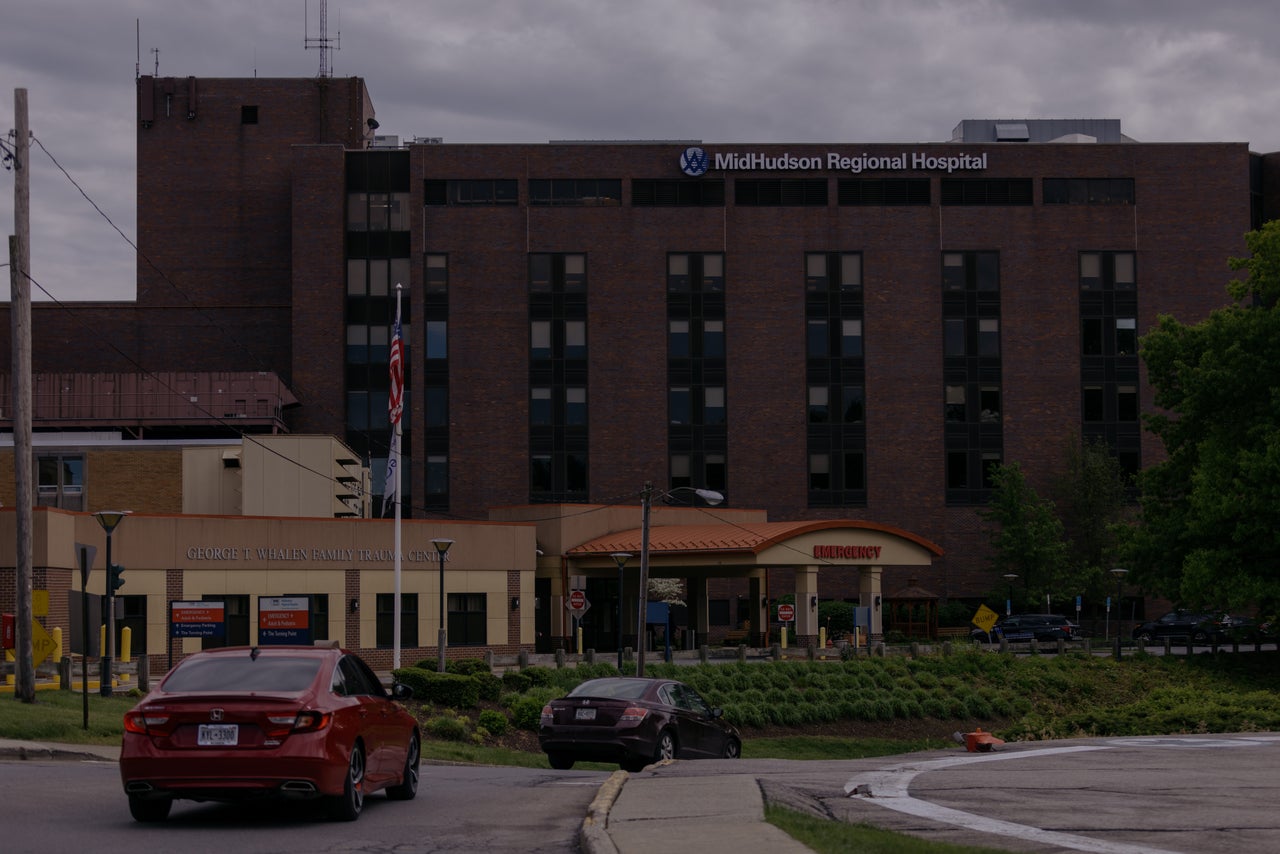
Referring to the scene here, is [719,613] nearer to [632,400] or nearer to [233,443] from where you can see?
[632,400]

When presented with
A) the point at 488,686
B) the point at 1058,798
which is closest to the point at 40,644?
the point at 488,686

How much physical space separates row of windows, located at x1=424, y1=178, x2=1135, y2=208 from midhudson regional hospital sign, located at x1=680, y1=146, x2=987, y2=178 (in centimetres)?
73

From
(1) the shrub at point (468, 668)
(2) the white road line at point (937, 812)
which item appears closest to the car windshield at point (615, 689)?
(2) the white road line at point (937, 812)

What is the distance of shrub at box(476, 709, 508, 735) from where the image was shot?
35.3m

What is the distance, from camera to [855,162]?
87.4 meters

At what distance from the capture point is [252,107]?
92688mm

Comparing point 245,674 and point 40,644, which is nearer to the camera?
point 245,674

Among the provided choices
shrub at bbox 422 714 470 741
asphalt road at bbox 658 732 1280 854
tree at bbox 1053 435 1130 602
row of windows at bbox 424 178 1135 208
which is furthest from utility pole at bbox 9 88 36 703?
tree at bbox 1053 435 1130 602

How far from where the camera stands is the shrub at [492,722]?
35312 mm

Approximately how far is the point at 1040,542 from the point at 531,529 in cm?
3049

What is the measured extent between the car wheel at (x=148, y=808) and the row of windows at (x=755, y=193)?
74.7 metres

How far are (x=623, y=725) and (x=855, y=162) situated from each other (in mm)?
67292

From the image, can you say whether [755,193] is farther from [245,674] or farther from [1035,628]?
[245,674]

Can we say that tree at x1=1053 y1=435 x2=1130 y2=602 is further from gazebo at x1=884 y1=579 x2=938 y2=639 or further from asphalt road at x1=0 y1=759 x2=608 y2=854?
asphalt road at x1=0 y1=759 x2=608 y2=854
